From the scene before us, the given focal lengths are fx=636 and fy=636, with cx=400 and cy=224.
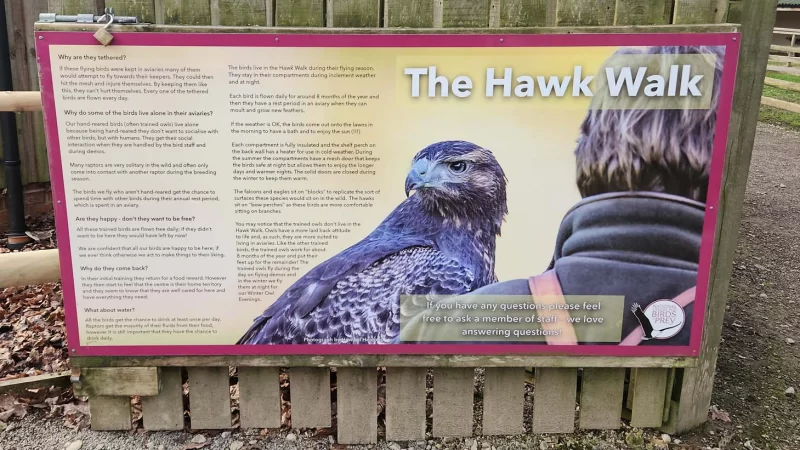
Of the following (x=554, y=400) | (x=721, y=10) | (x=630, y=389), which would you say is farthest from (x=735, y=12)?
(x=554, y=400)

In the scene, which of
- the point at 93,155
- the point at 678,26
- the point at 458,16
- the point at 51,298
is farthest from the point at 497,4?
the point at 51,298

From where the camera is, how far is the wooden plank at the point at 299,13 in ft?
8.69

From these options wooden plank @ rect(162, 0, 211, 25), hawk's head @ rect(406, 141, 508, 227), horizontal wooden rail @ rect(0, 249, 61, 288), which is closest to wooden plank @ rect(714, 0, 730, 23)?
hawk's head @ rect(406, 141, 508, 227)

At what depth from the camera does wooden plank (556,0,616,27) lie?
8.63 ft

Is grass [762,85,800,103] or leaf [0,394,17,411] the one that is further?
grass [762,85,800,103]

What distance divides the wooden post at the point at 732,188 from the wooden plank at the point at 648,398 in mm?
84

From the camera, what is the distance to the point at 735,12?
266 centimetres

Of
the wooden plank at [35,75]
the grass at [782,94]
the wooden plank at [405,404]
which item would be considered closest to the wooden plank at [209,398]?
the wooden plank at [405,404]

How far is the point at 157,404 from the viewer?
119 inches

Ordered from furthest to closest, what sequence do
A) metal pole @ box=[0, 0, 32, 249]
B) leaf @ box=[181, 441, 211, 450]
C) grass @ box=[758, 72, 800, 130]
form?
grass @ box=[758, 72, 800, 130], metal pole @ box=[0, 0, 32, 249], leaf @ box=[181, 441, 211, 450]

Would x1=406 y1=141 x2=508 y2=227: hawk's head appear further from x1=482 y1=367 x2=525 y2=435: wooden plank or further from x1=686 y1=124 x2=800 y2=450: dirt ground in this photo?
x1=686 y1=124 x2=800 y2=450: dirt ground

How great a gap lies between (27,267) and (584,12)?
8.93ft

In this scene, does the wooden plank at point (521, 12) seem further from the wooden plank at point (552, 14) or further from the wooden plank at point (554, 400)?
the wooden plank at point (554, 400)

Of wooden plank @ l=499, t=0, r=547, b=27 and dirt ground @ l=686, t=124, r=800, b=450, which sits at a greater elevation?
wooden plank @ l=499, t=0, r=547, b=27
